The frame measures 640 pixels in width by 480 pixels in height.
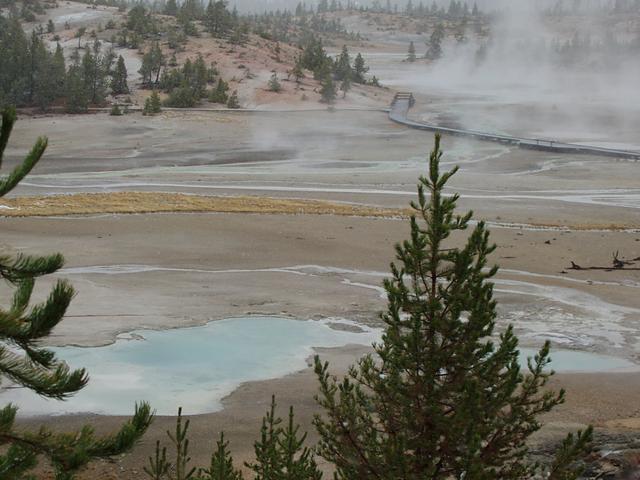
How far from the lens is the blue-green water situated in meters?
11.6

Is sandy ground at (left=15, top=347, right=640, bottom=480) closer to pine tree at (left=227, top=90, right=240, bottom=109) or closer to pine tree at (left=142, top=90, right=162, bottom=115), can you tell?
pine tree at (left=142, top=90, right=162, bottom=115)

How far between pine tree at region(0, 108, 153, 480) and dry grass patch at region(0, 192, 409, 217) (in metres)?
18.7

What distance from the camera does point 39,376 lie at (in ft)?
18.6

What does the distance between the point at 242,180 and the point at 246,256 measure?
12.1m

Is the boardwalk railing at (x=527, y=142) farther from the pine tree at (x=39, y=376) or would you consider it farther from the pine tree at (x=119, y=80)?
the pine tree at (x=39, y=376)

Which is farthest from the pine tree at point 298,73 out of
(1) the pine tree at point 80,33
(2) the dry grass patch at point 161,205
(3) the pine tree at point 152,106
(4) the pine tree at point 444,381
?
(4) the pine tree at point 444,381

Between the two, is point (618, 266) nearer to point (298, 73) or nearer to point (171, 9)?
point (298, 73)

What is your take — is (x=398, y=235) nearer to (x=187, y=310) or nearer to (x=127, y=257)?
(x=127, y=257)

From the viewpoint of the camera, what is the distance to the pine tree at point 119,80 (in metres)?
52.9

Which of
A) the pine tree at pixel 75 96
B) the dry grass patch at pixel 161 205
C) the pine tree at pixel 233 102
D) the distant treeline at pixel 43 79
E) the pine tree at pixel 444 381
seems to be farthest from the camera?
the pine tree at pixel 233 102

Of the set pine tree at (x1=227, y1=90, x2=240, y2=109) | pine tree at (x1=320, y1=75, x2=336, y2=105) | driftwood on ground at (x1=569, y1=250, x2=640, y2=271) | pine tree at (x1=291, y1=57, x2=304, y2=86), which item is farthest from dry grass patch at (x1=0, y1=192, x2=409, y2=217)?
pine tree at (x1=291, y1=57, x2=304, y2=86)

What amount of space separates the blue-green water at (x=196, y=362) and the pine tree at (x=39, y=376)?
5.61m

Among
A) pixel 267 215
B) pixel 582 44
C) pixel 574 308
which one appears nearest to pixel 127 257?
pixel 267 215

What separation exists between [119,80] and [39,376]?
49135mm
